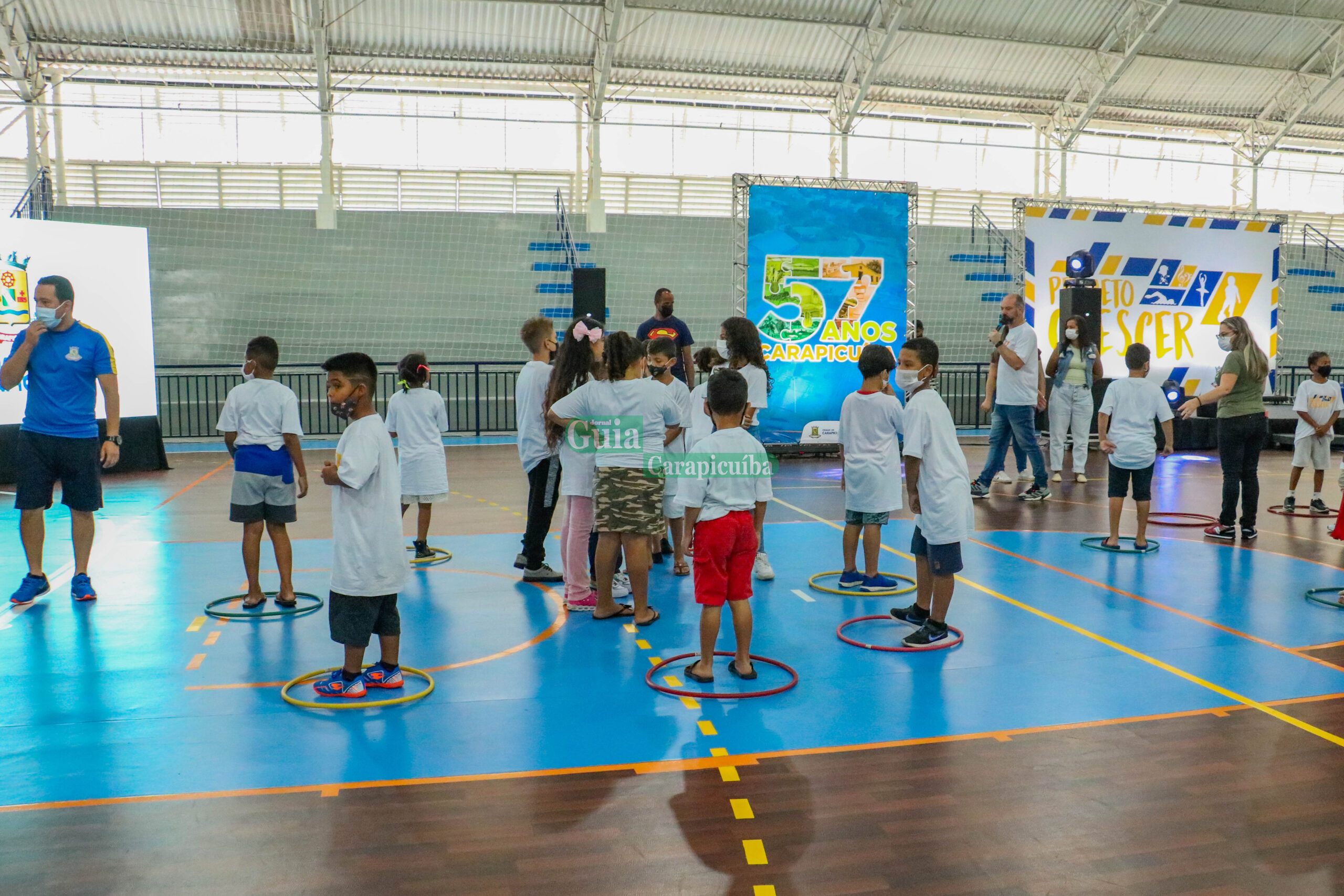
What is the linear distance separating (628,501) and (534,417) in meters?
1.25

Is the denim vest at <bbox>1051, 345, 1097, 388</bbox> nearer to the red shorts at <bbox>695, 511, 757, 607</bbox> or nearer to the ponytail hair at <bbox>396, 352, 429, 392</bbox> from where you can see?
the ponytail hair at <bbox>396, 352, 429, 392</bbox>

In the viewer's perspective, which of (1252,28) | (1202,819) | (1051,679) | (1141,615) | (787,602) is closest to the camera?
(1202,819)

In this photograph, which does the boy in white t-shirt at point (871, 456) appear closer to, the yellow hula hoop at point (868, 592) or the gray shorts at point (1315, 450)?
the yellow hula hoop at point (868, 592)

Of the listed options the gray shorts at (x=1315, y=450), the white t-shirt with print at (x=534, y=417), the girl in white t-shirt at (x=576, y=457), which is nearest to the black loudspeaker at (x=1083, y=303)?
the gray shorts at (x=1315, y=450)

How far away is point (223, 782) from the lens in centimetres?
357

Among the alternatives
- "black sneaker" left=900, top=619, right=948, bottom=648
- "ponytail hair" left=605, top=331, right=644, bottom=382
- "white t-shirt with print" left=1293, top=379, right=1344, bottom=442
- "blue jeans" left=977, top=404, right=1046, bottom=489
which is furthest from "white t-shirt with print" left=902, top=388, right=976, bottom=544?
"white t-shirt with print" left=1293, top=379, right=1344, bottom=442

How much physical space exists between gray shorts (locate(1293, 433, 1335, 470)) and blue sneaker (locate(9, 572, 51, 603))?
10155mm

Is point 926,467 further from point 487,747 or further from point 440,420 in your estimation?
point 440,420

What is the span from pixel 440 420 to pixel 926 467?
3.70 m

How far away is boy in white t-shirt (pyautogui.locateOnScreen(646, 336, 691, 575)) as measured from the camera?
600 cm

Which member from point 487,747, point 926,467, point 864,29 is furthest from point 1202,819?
point 864,29

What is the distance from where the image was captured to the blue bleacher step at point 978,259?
73.3ft

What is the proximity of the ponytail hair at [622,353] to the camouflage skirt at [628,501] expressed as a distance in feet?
1.74

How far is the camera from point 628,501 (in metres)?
5.44
